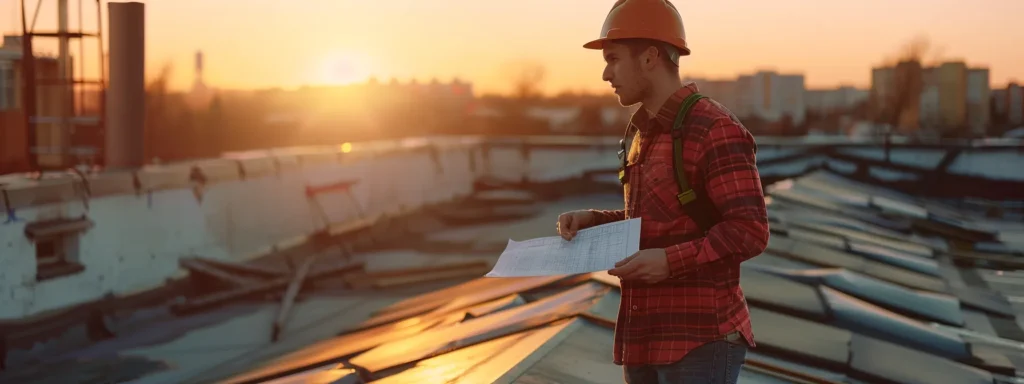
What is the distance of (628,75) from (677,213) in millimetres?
361

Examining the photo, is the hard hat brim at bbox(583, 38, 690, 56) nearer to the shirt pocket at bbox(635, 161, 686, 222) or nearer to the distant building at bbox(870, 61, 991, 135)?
the shirt pocket at bbox(635, 161, 686, 222)

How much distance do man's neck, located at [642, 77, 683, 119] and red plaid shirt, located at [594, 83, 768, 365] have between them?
26 mm

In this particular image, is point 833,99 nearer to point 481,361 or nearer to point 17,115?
point 17,115

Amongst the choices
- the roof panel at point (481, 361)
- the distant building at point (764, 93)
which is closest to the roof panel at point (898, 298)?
the roof panel at point (481, 361)

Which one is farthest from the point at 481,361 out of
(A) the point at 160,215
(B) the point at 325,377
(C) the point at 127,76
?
(C) the point at 127,76

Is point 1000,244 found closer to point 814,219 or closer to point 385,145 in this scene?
point 814,219

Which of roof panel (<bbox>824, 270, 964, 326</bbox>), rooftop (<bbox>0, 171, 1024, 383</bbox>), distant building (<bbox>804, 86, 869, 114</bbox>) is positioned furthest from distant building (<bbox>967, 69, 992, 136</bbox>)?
roof panel (<bbox>824, 270, 964, 326</bbox>)

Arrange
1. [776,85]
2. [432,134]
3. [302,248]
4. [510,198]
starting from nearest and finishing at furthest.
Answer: [302,248], [510,198], [432,134], [776,85]

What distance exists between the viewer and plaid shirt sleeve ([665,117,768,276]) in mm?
2240

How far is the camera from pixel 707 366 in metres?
2.39

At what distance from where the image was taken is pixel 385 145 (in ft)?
68.3

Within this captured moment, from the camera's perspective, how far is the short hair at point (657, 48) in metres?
2.44

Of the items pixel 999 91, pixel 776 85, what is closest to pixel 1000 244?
pixel 999 91

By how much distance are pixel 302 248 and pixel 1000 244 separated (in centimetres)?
1046
